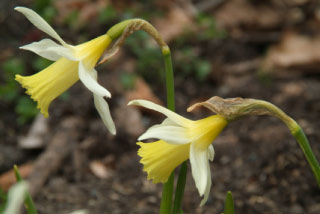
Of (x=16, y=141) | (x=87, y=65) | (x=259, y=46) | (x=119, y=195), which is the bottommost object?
(x=259, y=46)

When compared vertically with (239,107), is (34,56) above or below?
below

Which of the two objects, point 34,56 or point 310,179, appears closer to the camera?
point 310,179

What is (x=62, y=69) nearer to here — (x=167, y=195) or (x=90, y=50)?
(x=90, y=50)

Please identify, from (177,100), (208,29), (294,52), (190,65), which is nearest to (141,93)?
(177,100)

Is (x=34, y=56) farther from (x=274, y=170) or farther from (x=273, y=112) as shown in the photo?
(x=273, y=112)

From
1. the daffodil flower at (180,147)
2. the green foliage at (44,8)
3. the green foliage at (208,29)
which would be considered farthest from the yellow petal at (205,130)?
the green foliage at (208,29)

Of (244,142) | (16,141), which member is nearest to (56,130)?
(16,141)

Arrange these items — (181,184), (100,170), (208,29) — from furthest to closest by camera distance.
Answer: (208,29)
(100,170)
(181,184)
